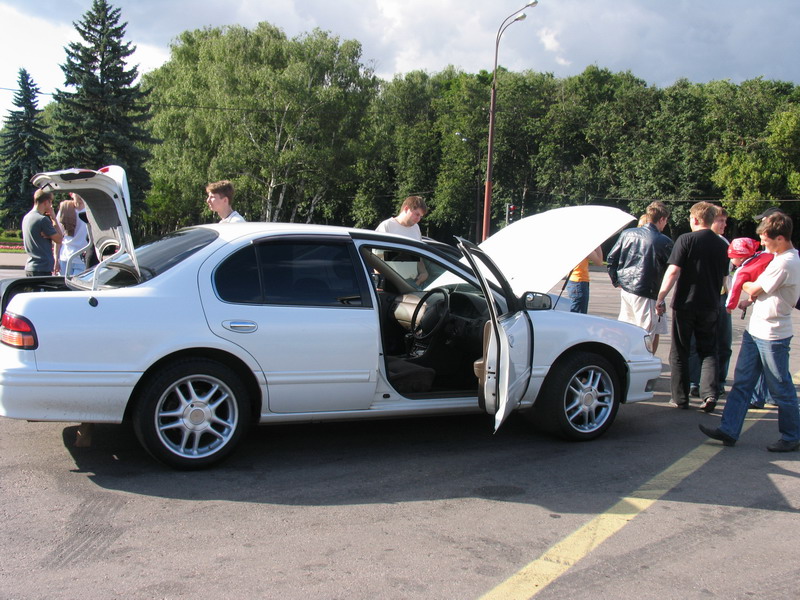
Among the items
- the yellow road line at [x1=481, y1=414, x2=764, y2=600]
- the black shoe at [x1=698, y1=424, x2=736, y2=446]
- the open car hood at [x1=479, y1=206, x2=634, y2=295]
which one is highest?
the open car hood at [x1=479, y1=206, x2=634, y2=295]

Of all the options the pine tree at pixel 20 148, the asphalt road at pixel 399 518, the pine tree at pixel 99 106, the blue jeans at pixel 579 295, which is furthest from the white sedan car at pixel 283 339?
the pine tree at pixel 20 148

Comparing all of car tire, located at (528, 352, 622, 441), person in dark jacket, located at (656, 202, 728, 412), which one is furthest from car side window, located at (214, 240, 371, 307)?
person in dark jacket, located at (656, 202, 728, 412)

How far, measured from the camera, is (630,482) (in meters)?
4.51

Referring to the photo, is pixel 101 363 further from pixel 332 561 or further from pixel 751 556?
pixel 751 556

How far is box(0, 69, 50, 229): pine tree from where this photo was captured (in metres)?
48.5

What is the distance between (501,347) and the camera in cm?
452

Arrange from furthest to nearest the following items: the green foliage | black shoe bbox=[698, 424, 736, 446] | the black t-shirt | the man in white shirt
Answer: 1. the green foliage
2. the man in white shirt
3. the black t-shirt
4. black shoe bbox=[698, 424, 736, 446]

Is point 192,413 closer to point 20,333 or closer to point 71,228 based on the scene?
point 20,333

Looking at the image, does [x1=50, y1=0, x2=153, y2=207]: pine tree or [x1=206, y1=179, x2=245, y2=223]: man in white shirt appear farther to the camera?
[x1=50, y1=0, x2=153, y2=207]: pine tree

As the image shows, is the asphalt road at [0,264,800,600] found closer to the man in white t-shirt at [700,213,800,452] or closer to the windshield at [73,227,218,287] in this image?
the man in white t-shirt at [700,213,800,452]

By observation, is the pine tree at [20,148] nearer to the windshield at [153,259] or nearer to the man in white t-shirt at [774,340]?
the windshield at [153,259]

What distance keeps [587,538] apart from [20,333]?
328 cm

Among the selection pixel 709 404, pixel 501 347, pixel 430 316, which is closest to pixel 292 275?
pixel 430 316

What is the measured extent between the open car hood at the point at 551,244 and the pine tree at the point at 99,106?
33941 millimetres
